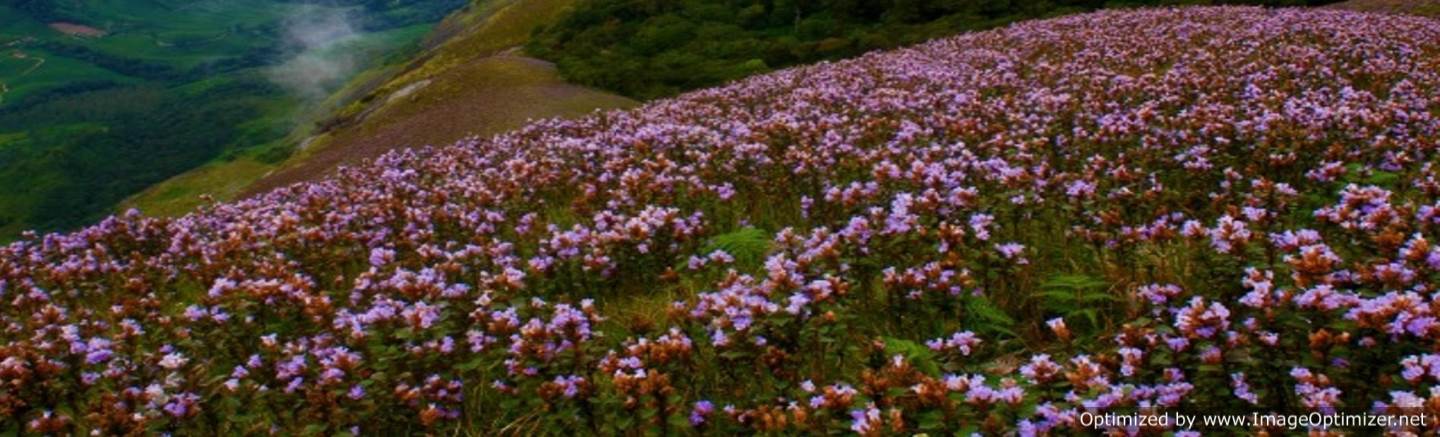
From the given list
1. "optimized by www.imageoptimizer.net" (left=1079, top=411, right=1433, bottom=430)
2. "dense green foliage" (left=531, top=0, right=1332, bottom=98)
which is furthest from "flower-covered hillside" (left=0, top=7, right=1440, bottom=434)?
"dense green foliage" (left=531, top=0, right=1332, bottom=98)

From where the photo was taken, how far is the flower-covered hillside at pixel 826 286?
3.85m

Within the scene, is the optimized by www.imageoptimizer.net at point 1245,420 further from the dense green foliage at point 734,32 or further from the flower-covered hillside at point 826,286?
the dense green foliage at point 734,32

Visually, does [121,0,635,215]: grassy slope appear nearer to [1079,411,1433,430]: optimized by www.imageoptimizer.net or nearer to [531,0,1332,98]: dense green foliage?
[531,0,1332,98]: dense green foliage

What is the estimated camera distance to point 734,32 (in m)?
31.1

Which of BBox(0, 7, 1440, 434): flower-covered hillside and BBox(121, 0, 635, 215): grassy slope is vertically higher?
BBox(0, 7, 1440, 434): flower-covered hillside

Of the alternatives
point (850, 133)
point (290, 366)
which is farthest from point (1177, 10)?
point (290, 366)

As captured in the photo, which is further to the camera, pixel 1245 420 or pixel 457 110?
pixel 457 110

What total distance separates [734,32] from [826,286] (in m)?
27.1

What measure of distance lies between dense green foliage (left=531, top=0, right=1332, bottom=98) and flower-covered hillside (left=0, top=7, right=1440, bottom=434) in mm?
15309

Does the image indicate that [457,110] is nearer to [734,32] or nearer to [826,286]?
[734,32]

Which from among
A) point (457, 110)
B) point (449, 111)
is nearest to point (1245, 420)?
point (457, 110)

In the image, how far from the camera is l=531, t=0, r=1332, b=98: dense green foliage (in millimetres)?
26766

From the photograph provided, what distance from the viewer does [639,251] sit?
7.18 meters

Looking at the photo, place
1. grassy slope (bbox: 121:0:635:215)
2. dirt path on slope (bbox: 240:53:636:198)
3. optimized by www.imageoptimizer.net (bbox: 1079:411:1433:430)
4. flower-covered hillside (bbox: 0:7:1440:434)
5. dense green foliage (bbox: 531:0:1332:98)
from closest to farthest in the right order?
1. optimized by www.imageoptimizer.net (bbox: 1079:411:1433:430)
2. flower-covered hillside (bbox: 0:7:1440:434)
3. dirt path on slope (bbox: 240:53:636:198)
4. grassy slope (bbox: 121:0:635:215)
5. dense green foliage (bbox: 531:0:1332:98)
